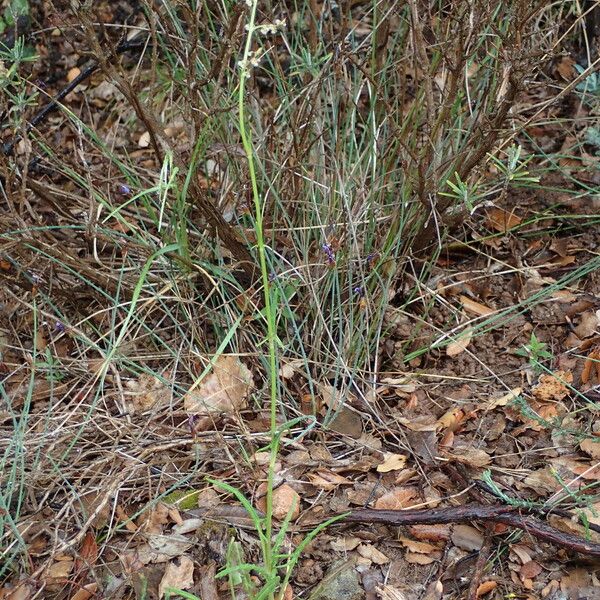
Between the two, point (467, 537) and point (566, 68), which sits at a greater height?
point (566, 68)

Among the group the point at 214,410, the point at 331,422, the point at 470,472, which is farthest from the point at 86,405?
the point at 470,472

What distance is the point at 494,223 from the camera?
2.97 metres

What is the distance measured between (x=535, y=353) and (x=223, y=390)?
998mm

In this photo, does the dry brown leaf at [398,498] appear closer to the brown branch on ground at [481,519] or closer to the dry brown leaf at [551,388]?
the brown branch on ground at [481,519]

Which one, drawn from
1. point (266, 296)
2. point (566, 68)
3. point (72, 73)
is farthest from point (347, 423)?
point (72, 73)

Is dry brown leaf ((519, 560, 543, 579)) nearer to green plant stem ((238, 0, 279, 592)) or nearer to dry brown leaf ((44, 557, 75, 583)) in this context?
green plant stem ((238, 0, 279, 592))

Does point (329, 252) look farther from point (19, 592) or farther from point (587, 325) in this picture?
point (19, 592)

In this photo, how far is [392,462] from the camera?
2338mm

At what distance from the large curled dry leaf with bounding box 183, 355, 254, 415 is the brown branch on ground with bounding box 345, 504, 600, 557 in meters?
0.57

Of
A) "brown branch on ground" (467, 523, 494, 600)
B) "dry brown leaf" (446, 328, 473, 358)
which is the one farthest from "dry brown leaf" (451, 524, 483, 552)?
"dry brown leaf" (446, 328, 473, 358)

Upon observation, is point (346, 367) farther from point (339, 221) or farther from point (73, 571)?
point (73, 571)

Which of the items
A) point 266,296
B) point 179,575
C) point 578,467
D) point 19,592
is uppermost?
point 266,296

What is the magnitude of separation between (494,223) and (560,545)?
135 centimetres

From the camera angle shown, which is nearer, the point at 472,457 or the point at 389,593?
the point at 389,593
